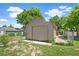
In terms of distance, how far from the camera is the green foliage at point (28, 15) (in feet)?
40.6

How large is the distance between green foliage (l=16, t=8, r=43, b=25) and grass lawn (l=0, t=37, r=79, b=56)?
0.44m

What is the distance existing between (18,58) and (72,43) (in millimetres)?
1321

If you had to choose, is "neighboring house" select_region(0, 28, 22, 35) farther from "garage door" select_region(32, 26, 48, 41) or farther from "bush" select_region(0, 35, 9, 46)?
"garage door" select_region(32, 26, 48, 41)

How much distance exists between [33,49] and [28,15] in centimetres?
81

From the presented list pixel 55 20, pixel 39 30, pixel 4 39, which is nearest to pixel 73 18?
pixel 55 20

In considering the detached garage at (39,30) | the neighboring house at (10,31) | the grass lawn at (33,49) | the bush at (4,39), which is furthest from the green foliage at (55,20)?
the bush at (4,39)

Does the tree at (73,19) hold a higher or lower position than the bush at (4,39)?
higher

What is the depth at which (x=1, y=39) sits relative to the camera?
1242 cm

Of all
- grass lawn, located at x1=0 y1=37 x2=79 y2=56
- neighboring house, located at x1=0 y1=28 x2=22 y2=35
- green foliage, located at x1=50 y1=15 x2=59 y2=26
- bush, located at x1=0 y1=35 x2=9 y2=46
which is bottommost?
grass lawn, located at x1=0 y1=37 x2=79 y2=56

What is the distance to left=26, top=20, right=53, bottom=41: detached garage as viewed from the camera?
489 inches

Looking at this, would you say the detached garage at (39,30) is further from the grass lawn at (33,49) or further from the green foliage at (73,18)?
the green foliage at (73,18)

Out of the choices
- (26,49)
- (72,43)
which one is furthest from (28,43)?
(72,43)

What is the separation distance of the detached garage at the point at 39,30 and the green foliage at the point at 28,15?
100mm

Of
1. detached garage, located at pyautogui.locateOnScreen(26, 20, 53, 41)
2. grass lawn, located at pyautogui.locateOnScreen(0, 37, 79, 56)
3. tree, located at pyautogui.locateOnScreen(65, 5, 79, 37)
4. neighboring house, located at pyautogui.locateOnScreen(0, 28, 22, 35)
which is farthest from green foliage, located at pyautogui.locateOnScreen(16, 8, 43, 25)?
tree, located at pyautogui.locateOnScreen(65, 5, 79, 37)
